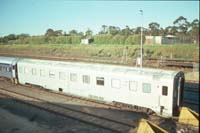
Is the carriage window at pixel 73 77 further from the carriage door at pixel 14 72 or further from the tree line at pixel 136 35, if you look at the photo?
the tree line at pixel 136 35

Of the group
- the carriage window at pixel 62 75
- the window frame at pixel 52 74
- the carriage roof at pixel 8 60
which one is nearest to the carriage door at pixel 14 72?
the carriage roof at pixel 8 60

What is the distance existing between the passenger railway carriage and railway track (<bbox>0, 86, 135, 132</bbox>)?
2.06 metres

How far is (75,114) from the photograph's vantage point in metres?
18.2

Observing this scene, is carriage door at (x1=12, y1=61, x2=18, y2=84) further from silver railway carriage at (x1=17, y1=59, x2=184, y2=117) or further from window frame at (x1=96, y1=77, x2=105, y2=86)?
window frame at (x1=96, y1=77, x2=105, y2=86)

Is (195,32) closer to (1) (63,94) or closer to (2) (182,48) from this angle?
(2) (182,48)

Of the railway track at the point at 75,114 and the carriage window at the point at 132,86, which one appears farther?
the carriage window at the point at 132,86

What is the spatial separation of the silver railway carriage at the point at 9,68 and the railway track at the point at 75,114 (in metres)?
4.88

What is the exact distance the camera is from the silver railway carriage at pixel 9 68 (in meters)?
29.3

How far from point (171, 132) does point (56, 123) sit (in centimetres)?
666

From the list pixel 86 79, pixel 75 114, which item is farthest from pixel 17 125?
pixel 86 79

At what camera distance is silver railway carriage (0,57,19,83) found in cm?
2928

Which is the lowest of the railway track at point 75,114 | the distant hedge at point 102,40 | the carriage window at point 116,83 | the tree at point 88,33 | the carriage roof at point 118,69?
the railway track at point 75,114

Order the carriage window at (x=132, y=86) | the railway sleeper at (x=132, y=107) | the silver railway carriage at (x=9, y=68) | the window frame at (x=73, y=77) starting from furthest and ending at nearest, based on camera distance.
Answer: the silver railway carriage at (x=9, y=68) < the window frame at (x=73, y=77) < the carriage window at (x=132, y=86) < the railway sleeper at (x=132, y=107)

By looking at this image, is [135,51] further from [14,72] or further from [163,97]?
[163,97]
